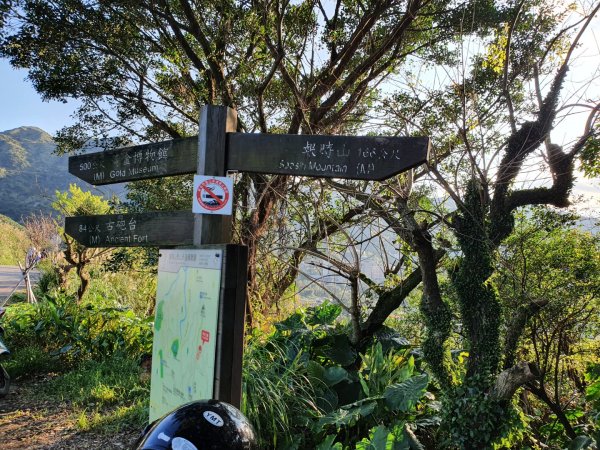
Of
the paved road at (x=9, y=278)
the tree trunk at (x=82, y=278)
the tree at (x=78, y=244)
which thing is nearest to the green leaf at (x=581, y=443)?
the tree at (x=78, y=244)

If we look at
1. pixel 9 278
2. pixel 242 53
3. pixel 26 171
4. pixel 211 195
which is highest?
pixel 26 171

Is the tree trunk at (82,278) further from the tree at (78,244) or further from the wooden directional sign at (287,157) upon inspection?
the wooden directional sign at (287,157)

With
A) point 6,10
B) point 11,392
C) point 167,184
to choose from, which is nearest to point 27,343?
point 11,392

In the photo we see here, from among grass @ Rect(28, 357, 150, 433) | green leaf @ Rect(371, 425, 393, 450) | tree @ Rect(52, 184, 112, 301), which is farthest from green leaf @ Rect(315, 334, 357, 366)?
tree @ Rect(52, 184, 112, 301)

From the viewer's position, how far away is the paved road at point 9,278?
38.5 feet

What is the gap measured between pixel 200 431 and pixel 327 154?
128cm

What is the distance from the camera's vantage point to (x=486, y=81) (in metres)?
5.64

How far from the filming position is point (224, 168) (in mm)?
2371

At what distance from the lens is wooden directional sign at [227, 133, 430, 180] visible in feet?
6.11

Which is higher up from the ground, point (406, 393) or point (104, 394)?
point (406, 393)

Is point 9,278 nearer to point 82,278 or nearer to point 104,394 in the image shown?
point 82,278

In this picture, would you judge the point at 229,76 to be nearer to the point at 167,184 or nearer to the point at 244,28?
the point at 244,28

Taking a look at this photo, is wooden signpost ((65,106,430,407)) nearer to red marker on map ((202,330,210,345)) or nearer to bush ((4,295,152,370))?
red marker on map ((202,330,210,345))

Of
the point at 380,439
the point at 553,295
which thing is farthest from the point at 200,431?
the point at 553,295
